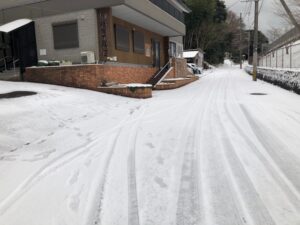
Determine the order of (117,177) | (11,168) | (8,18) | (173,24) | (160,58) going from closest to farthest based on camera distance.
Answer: (117,177) < (11,168) < (8,18) < (173,24) < (160,58)

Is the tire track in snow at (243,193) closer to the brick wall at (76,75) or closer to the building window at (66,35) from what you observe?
the brick wall at (76,75)

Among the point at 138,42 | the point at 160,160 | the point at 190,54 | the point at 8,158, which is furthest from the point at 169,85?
the point at 190,54

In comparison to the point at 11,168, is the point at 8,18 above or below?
above

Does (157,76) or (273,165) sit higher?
(157,76)

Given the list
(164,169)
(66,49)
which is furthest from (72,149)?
(66,49)

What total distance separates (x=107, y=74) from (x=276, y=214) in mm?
12087

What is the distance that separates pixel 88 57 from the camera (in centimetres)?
1422

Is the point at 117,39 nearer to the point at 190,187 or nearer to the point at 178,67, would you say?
the point at 178,67

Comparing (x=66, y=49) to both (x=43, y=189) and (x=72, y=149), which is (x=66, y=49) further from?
(x=43, y=189)

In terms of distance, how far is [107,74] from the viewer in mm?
14297

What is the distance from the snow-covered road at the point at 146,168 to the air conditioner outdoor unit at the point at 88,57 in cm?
614

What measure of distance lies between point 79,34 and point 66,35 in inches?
35.2

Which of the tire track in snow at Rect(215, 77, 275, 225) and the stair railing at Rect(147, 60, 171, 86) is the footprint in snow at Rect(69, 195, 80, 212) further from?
A: the stair railing at Rect(147, 60, 171, 86)

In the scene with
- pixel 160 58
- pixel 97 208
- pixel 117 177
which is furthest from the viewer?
pixel 160 58
